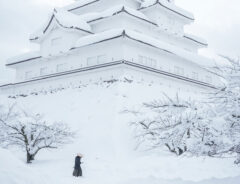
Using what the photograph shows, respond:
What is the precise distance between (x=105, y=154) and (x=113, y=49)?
1107cm

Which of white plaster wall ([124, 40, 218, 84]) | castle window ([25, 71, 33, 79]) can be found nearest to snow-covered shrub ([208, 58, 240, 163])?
white plaster wall ([124, 40, 218, 84])

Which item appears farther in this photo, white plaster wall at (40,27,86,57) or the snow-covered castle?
white plaster wall at (40,27,86,57)

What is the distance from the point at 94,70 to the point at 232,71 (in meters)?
17.8

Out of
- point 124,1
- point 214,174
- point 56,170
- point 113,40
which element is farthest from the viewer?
point 124,1

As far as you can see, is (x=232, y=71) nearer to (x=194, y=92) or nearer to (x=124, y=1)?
(x=194, y=92)

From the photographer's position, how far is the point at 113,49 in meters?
28.5

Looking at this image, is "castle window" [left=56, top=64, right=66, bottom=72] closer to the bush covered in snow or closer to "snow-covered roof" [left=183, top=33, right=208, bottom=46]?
"snow-covered roof" [left=183, top=33, right=208, bottom=46]

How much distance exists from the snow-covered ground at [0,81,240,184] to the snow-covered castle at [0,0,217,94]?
6.13 ft

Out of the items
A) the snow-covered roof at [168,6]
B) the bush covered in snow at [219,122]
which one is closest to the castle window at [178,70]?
the snow-covered roof at [168,6]

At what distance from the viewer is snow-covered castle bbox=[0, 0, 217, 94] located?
1098 inches

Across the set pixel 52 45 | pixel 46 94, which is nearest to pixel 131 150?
pixel 46 94

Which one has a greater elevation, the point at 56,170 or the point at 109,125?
the point at 109,125

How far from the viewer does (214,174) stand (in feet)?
49.6

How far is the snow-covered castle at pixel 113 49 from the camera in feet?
91.5
